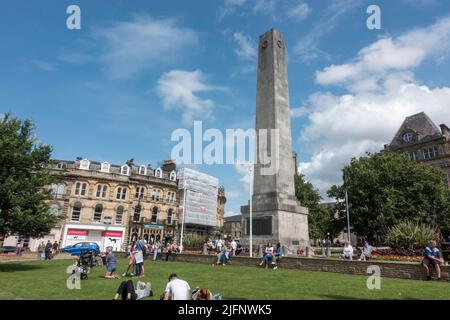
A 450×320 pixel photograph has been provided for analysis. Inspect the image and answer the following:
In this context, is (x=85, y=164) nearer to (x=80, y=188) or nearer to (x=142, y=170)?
(x=80, y=188)

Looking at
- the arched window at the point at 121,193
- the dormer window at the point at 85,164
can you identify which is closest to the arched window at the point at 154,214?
the arched window at the point at 121,193

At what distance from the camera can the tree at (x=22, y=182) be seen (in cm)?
1809

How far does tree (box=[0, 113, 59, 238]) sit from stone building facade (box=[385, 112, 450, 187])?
5578cm

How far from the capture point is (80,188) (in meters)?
50.2

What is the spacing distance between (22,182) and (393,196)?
36.4 meters

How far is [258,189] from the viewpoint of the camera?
20953 millimetres

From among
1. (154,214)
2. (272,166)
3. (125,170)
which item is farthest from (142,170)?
(272,166)

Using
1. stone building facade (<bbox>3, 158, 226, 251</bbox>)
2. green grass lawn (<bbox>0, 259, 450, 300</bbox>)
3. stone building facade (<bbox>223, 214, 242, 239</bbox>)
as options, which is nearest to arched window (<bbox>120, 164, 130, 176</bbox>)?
stone building facade (<bbox>3, 158, 226, 251</bbox>)

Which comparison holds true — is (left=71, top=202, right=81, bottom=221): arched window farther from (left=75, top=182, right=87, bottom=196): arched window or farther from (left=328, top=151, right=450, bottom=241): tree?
(left=328, top=151, right=450, bottom=241): tree

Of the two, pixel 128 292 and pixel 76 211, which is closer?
pixel 128 292

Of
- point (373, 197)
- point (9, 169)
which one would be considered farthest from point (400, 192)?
point (9, 169)

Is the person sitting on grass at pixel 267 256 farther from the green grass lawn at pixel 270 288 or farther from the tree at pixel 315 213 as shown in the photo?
the tree at pixel 315 213
